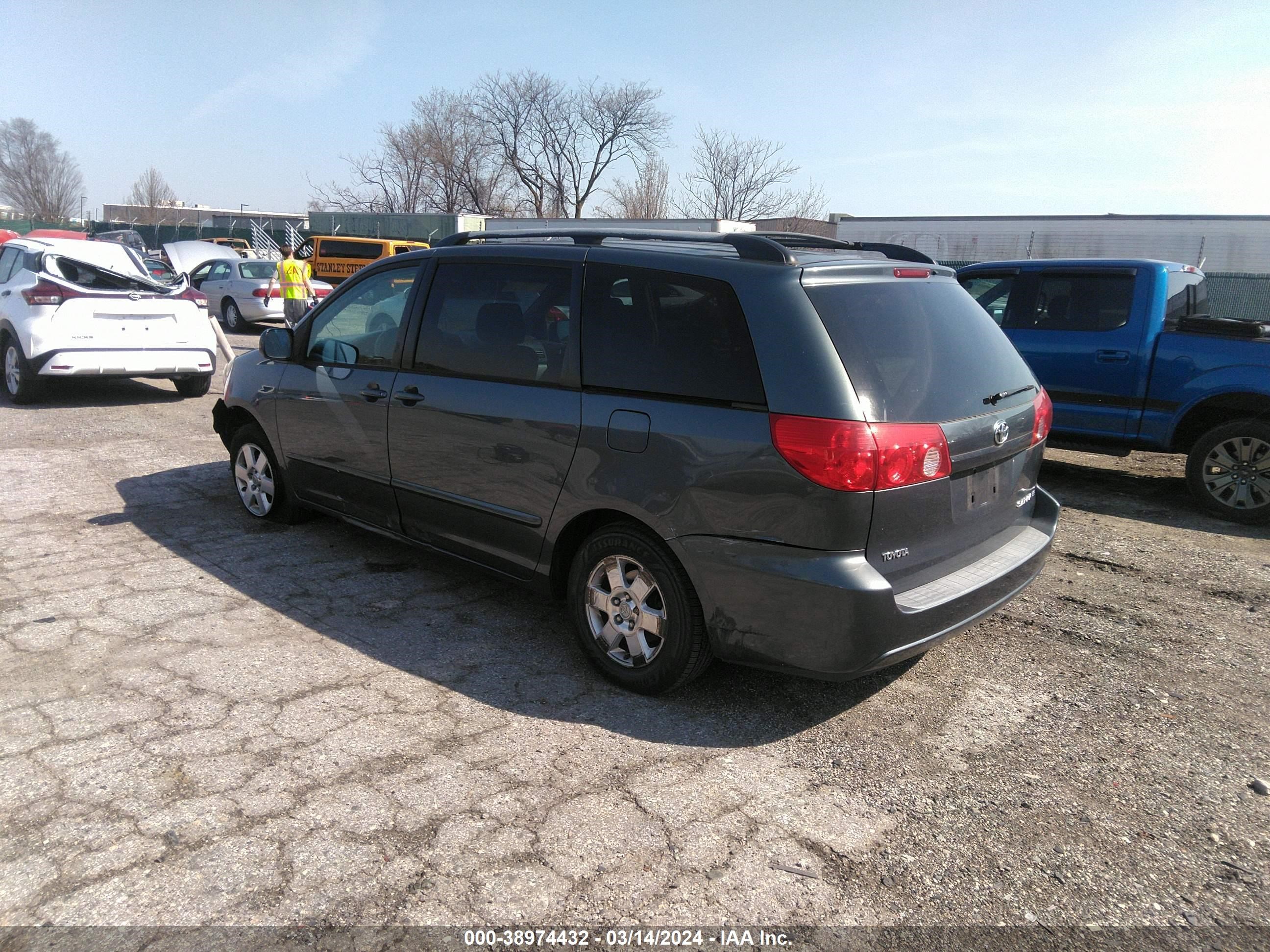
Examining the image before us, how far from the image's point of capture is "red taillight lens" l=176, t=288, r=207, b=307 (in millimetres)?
10117

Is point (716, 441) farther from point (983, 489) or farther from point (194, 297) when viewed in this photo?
point (194, 297)

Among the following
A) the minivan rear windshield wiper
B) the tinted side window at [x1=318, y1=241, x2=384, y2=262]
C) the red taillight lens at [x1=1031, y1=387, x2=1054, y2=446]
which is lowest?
the red taillight lens at [x1=1031, y1=387, x2=1054, y2=446]

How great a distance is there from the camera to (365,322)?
499 cm

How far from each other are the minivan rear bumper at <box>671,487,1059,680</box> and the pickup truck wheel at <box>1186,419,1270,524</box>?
14.6ft

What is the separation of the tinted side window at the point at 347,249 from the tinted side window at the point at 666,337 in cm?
2186

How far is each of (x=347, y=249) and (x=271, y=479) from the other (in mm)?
20304

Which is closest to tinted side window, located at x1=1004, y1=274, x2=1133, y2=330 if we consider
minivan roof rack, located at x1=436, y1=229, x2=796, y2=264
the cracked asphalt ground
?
the cracked asphalt ground

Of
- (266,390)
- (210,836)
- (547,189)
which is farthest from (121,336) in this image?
(547,189)

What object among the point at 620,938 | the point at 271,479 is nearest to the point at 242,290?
the point at 271,479

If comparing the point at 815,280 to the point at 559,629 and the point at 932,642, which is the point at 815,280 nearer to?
the point at 932,642

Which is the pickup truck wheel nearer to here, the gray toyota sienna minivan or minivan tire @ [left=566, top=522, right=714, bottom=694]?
the gray toyota sienna minivan

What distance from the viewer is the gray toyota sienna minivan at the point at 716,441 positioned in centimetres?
313

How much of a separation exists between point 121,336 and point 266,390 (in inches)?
204

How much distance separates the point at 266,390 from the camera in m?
5.56
